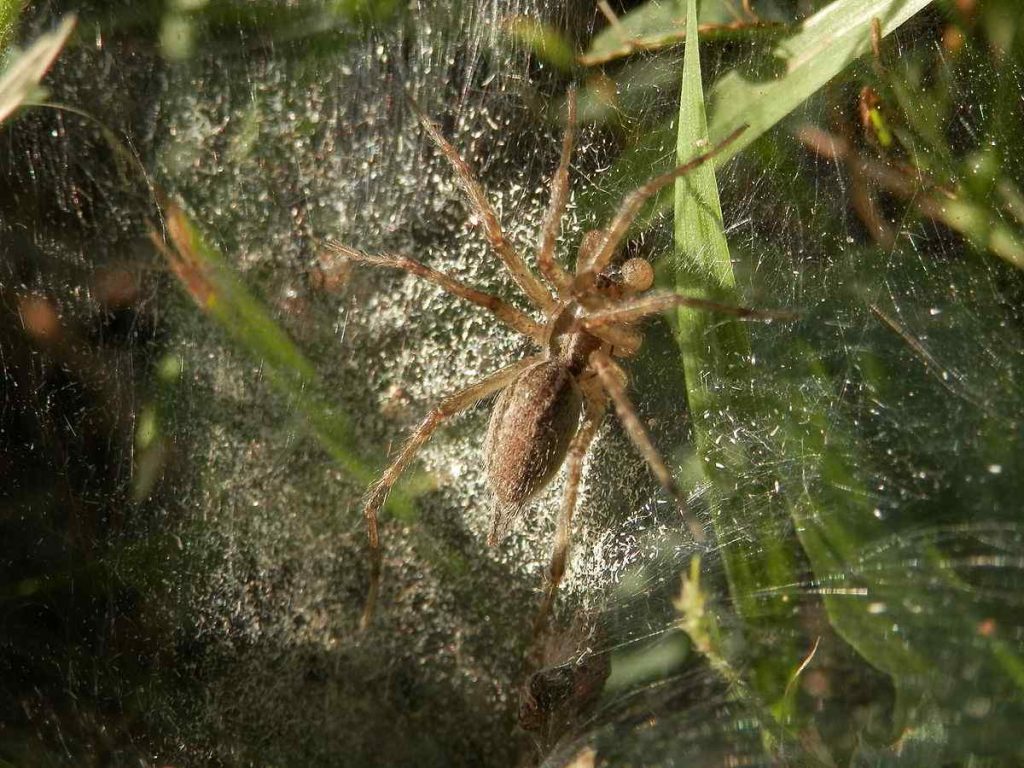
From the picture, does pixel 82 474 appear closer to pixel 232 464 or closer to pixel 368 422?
pixel 232 464

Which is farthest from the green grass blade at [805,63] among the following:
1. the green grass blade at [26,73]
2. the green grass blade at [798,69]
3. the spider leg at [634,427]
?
the green grass blade at [26,73]

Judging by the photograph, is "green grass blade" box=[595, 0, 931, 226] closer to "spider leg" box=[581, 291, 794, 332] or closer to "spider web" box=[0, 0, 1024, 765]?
"spider web" box=[0, 0, 1024, 765]

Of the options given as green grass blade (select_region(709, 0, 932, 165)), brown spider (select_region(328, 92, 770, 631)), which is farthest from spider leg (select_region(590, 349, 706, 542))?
green grass blade (select_region(709, 0, 932, 165))

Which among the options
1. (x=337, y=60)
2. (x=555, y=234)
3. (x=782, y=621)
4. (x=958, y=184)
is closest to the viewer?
(x=782, y=621)

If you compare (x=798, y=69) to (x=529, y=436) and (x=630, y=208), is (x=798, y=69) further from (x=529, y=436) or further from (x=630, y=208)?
(x=529, y=436)

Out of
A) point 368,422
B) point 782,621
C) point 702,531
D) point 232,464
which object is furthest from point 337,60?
point 782,621
